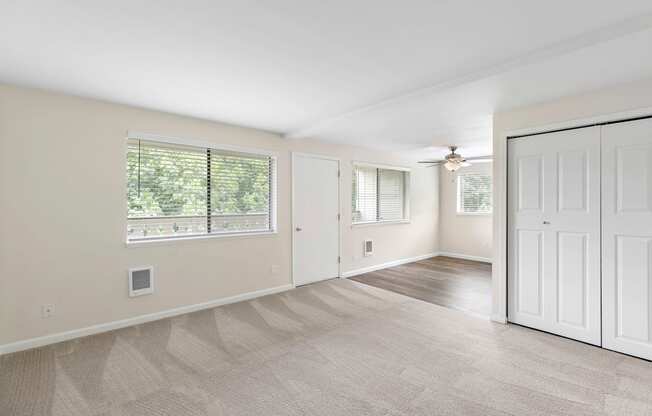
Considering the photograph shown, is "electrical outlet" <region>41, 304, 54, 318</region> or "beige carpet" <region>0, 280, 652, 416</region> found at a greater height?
"electrical outlet" <region>41, 304, 54, 318</region>

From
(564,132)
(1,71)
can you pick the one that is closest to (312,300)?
(564,132)

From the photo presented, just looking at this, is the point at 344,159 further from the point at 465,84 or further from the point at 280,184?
the point at 465,84

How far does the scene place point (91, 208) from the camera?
315 centimetres

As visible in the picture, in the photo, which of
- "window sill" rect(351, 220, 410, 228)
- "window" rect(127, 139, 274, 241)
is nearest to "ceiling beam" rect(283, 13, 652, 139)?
"window" rect(127, 139, 274, 241)

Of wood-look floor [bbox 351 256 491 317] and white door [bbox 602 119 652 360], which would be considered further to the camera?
wood-look floor [bbox 351 256 491 317]

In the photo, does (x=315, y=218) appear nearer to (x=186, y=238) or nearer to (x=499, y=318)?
(x=186, y=238)

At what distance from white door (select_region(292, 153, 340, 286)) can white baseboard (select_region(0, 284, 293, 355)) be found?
76cm

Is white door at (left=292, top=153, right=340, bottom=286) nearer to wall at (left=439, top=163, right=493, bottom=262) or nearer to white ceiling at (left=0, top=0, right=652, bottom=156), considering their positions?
white ceiling at (left=0, top=0, right=652, bottom=156)

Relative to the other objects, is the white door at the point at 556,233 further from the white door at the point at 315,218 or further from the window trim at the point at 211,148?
the window trim at the point at 211,148

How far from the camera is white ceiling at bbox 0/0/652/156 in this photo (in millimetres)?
1729

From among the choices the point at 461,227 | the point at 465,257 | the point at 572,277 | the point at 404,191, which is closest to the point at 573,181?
the point at 572,277

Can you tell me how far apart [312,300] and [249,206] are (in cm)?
158

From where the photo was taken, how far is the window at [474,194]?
22.3ft

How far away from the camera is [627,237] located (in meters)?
2.66
